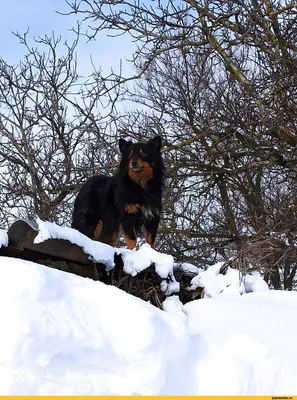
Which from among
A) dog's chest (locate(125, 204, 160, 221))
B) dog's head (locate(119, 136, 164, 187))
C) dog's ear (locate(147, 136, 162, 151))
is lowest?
dog's chest (locate(125, 204, 160, 221))

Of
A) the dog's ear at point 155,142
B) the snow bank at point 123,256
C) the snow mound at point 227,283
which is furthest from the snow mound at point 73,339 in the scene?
the dog's ear at point 155,142

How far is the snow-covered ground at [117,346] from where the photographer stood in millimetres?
3574

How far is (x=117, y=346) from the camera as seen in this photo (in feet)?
12.3

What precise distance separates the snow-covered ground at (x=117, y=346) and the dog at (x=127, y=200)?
169 inches

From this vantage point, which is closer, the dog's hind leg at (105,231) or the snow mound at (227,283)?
the snow mound at (227,283)

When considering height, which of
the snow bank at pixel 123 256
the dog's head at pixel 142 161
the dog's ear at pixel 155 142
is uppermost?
the dog's ear at pixel 155 142

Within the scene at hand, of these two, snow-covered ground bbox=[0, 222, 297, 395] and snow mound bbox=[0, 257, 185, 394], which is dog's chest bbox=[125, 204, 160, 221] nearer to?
snow-covered ground bbox=[0, 222, 297, 395]

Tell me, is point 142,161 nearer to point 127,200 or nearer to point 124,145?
point 124,145

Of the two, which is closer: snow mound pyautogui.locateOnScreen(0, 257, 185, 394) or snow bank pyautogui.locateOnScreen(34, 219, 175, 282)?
snow mound pyautogui.locateOnScreen(0, 257, 185, 394)

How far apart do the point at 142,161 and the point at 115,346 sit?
210 inches

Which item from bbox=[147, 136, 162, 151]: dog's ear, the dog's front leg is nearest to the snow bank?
the dog's front leg

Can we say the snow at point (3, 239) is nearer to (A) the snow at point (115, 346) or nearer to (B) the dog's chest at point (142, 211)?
(A) the snow at point (115, 346)

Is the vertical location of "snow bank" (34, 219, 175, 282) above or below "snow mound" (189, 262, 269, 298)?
above

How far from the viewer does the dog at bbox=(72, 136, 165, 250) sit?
8680mm
